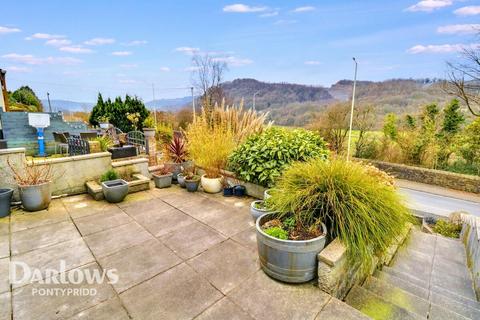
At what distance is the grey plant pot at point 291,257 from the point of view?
194 cm

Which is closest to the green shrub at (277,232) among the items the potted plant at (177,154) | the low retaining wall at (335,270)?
the low retaining wall at (335,270)

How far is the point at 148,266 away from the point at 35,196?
238cm

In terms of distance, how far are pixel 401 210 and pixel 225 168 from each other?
303 cm

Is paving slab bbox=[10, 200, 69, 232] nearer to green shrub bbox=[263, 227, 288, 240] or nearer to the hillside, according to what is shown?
Answer: green shrub bbox=[263, 227, 288, 240]

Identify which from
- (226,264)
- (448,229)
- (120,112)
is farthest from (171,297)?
(120,112)

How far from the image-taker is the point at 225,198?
13.6ft

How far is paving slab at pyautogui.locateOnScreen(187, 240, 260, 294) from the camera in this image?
2.07 m

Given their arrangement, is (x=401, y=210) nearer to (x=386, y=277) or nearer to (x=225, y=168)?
(x=386, y=277)

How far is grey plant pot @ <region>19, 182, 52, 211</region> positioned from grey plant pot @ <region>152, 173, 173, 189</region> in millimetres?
1674

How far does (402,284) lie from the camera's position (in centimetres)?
258

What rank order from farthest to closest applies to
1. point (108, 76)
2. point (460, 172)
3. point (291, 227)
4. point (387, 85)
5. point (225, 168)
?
point (108, 76), point (387, 85), point (460, 172), point (225, 168), point (291, 227)

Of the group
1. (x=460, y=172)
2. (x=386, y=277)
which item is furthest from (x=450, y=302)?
(x=460, y=172)

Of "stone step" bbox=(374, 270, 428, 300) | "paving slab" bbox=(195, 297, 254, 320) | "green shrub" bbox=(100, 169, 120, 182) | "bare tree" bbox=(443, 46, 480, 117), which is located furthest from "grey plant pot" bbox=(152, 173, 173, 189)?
"bare tree" bbox=(443, 46, 480, 117)

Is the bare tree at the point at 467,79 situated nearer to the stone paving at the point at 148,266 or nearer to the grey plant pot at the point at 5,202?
the stone paving at the point at 148,266
